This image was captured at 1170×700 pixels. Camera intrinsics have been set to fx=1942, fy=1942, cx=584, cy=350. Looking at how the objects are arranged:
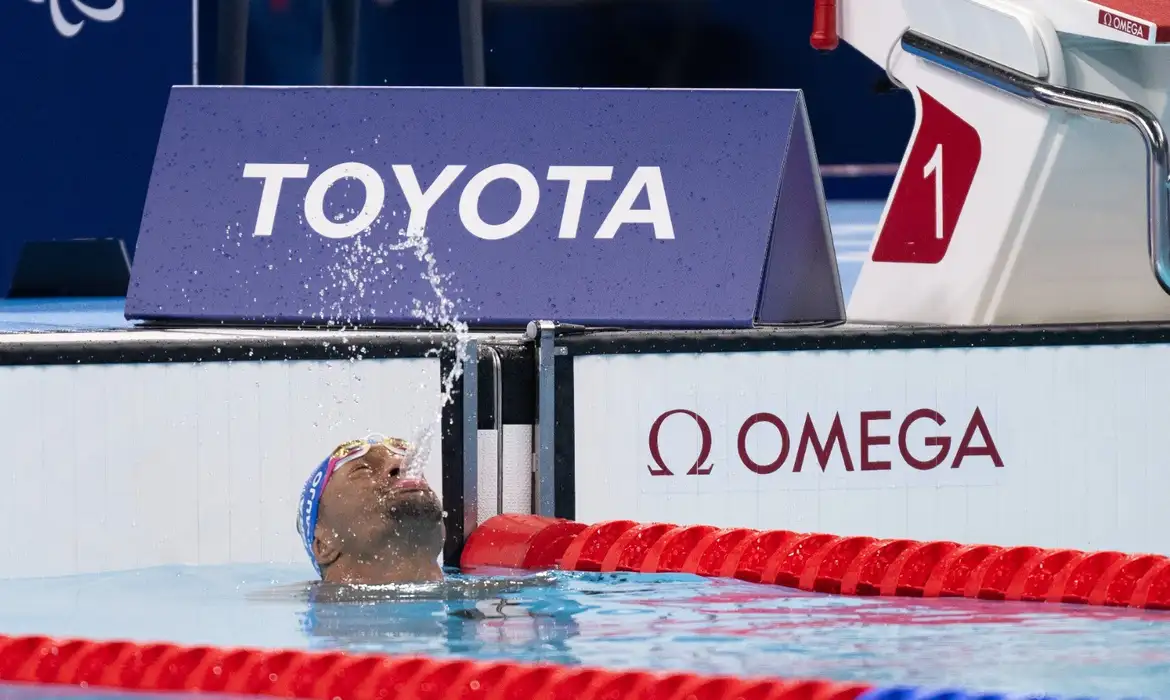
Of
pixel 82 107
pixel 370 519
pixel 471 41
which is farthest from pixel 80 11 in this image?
pixel 370 519

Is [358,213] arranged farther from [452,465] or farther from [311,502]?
[311,502]

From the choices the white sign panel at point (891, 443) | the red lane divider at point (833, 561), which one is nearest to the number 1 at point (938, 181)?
the white sign panel at point (891, 443)

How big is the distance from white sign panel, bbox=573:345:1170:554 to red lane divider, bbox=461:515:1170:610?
0.63 ft

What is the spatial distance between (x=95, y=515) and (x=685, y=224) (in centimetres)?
156

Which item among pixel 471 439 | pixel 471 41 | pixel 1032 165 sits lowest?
pixel 471 439

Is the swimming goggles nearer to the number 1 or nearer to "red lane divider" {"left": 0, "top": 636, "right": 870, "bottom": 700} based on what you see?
"red lane divider" {"left": 0, "top": 636, "right": 870, "bottom": 700}

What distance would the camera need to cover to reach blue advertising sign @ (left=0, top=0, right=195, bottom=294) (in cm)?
784

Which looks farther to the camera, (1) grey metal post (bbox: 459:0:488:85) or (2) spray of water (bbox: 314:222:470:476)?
(1) grey metal post (bbox: 459:0:488:85)

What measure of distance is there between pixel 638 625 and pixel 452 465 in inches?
36.1

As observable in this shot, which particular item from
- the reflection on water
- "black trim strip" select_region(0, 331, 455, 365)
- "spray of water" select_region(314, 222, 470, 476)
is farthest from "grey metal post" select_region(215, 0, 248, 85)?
the reflection on water

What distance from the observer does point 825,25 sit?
539 centimetres

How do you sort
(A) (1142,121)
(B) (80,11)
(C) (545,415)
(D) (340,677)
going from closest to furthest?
(D) (340,677), (C) (545,415), (A) (1142,121), (B) (80,11)

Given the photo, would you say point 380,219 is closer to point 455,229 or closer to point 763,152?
point 455,229

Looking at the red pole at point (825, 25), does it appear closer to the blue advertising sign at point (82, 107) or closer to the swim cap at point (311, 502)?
the swim cap at point (311, 502)
